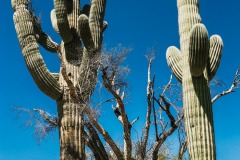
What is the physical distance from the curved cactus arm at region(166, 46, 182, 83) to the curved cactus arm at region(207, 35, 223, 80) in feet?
1.43

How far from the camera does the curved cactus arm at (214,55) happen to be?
5645mm

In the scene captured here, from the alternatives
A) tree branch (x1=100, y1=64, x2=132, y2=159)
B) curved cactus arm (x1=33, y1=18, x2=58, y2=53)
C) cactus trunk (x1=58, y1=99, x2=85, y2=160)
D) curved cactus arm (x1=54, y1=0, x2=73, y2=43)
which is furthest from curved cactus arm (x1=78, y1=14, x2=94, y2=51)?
curved cactus arm (x1=33, y1=18, x2=58, y2=53)

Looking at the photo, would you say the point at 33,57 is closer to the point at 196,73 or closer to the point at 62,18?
the point at 62,18

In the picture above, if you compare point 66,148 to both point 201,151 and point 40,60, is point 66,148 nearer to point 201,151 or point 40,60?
point 40,60

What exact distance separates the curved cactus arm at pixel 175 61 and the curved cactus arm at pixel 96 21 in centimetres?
169

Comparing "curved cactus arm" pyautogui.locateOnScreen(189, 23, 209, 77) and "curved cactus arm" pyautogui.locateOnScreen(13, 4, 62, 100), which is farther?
"curved cactus arm" pyautogui.locateOnScreen(13, 4, 62, 100)

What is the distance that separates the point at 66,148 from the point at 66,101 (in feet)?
2.69

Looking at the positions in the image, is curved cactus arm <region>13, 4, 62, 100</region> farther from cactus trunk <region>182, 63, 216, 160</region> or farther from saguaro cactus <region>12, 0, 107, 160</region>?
cactus trunk <region>182, 63, 216, 160</region>

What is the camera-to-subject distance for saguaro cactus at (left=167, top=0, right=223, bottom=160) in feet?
16.9

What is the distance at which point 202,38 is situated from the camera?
518 cm

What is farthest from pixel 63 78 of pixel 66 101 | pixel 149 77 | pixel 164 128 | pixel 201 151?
pixel 201 151

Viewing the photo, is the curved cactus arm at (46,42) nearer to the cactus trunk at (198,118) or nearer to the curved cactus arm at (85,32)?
the curved cactus arm at (85,32)

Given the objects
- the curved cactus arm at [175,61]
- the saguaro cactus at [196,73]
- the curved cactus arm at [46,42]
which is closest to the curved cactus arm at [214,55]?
the saguaro cactus at [196,73]

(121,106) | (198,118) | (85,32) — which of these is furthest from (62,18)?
(198,118)
